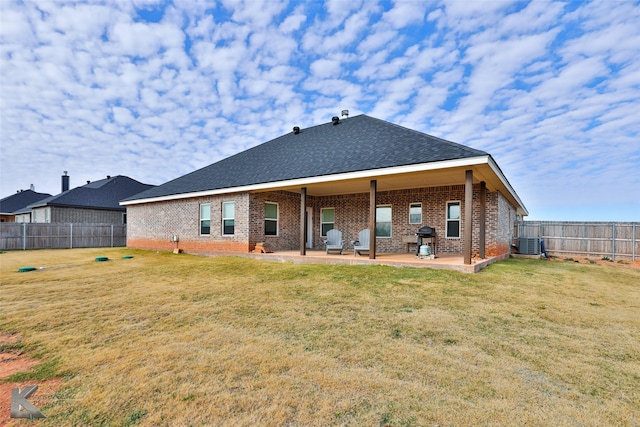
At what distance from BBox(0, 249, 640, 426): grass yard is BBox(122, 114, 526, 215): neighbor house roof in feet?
12.1

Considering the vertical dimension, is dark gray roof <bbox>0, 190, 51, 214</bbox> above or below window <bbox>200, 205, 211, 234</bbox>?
above

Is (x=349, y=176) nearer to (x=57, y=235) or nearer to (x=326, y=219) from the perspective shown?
(x=326, y=219)

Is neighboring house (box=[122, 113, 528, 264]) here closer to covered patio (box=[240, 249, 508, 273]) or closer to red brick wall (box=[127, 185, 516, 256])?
red brick wall (box=[127, 185, 516, 256])

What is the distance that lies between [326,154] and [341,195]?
2.67 m

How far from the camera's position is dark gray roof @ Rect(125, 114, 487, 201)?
31.5ft

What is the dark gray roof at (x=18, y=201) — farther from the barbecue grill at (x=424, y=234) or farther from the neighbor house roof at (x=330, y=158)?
the barbecue grill at (x=424, y=234)

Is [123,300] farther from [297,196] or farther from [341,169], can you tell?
[297,196]

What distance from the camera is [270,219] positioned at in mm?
13852

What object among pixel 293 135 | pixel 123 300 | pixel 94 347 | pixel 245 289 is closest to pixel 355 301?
pixel 245 289

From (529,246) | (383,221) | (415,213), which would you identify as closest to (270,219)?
(383,221)

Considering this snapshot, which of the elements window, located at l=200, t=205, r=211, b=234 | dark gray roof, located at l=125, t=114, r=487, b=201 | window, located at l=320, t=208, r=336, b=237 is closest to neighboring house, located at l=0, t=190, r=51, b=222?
dark gray roof, located at l=125, t=114, r=487, b=201

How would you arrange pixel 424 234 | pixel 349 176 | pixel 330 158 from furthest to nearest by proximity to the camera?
pixel 330 158 → pixel 424 234 → pixel 349 176

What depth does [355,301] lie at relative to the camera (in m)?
5.95

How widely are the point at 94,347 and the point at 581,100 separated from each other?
17.9 m
